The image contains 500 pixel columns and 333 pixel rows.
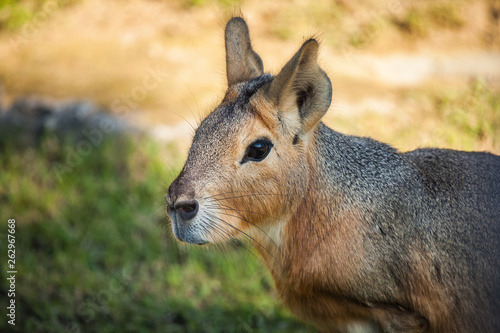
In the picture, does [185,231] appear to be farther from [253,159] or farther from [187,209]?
[253,159]

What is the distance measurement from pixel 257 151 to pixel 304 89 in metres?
0.39

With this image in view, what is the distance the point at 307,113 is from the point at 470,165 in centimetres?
98

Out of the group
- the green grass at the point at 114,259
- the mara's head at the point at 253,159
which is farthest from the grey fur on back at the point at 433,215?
the green grass at the point at 114,259

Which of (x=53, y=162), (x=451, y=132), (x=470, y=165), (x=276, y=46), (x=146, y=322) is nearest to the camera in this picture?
(x=470, y=165)

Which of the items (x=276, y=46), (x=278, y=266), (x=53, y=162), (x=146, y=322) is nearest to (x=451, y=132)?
(x=276, y=46)

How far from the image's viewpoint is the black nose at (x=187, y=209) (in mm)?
2402

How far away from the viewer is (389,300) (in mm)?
2559

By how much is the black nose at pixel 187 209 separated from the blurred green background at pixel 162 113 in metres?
0.81

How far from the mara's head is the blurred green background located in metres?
0.54

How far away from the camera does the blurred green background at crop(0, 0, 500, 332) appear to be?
4164 mm

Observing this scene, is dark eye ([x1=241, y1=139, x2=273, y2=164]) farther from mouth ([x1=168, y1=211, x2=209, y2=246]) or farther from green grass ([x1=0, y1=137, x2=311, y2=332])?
green grass ([x1=0, y1=137, x2=311, y2=332])

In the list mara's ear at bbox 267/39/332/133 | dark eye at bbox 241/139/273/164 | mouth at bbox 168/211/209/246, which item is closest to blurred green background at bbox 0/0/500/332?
mara's ear at bbox 267/39/332/133

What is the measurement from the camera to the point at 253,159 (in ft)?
8.33

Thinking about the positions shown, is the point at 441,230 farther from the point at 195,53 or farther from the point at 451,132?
the point at 195,53
